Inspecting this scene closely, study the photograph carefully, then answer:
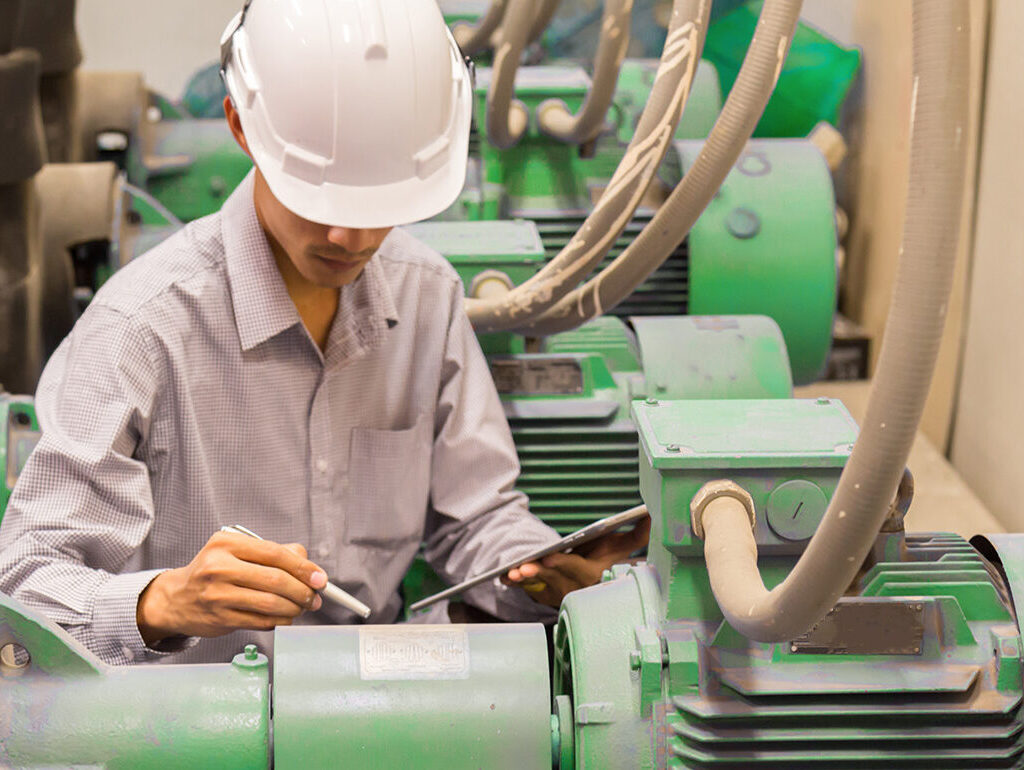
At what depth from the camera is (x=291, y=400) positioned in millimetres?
1518

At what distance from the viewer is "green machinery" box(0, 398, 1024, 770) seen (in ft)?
3.40

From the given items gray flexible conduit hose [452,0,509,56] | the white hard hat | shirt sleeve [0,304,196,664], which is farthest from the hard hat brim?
gray flexible conduit hose [452,0,509,56]

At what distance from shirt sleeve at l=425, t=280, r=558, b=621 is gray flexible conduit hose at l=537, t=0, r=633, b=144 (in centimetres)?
64

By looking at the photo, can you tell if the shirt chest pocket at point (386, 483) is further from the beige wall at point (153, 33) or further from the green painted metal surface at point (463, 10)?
the beige wall at point (153, 33)

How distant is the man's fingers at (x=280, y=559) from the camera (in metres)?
1.20

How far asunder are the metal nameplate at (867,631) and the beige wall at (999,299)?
5.46ft

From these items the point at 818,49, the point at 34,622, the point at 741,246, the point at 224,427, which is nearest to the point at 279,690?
the point at 34,622

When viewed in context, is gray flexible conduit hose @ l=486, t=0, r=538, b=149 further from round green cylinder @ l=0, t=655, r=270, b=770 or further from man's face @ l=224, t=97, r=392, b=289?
round green cylinder @ l=0, t=655, r=270, b=770

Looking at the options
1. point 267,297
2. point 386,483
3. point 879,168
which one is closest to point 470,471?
point 386,483

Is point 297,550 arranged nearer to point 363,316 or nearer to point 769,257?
point 363,316

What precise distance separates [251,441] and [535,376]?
2.09 ft

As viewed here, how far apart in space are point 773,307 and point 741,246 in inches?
5.2

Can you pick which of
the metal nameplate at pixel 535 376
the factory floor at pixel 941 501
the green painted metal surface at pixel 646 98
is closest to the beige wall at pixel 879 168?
the factory floor at pixel 941 501

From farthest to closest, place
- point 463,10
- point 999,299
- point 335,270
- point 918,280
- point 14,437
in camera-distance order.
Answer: point 463,10, point 999,299, point 14,437, point 335,270, point 918,280
